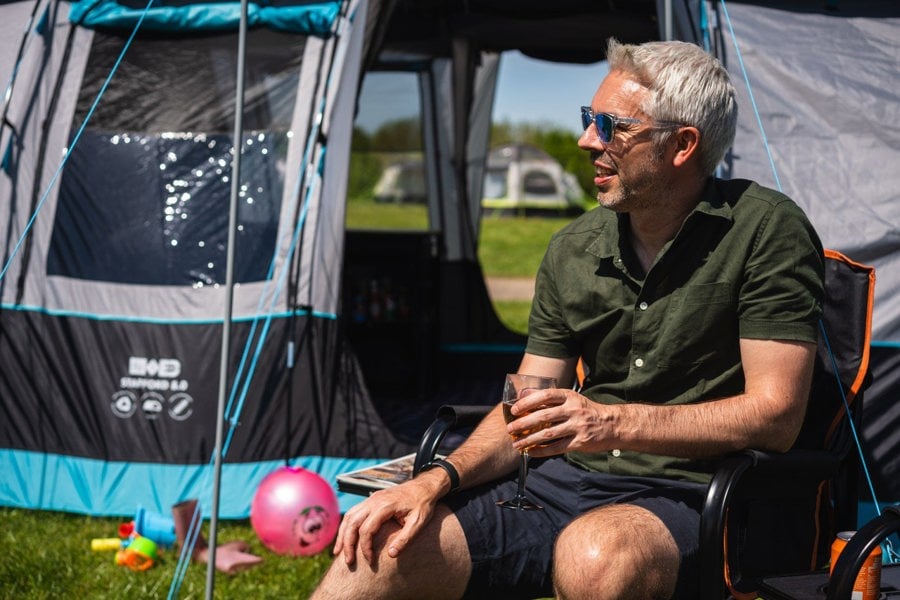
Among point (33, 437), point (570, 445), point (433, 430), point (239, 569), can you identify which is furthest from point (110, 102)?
point (570, 445)

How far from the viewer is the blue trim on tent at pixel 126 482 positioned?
415 cm

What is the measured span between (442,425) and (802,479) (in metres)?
0.82

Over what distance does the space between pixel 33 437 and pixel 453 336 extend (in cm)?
314

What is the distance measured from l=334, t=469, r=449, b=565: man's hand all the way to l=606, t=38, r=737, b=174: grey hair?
2.99ft

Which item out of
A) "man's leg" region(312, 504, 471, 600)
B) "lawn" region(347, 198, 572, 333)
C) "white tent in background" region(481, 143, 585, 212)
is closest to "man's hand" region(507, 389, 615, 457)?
"man's leg" region(312, 504, 471, 600)

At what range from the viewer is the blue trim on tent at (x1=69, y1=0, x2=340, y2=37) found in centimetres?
430

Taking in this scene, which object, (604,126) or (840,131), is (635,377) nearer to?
(604,126)

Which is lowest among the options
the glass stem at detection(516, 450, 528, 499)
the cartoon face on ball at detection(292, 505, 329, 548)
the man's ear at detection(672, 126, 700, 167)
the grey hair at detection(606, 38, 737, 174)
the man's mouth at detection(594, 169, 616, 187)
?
the cartoon face on ball at detection(292, 505, 329, 548)

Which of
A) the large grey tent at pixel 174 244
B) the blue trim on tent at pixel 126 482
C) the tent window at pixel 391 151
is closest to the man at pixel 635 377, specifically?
the large grey tent at pixel 174 244

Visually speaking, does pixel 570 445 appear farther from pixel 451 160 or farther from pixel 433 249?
pixel 451 160

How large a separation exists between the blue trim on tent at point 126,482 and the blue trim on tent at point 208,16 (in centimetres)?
169

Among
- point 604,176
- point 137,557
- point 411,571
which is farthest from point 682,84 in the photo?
point 137,557

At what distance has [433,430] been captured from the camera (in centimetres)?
255

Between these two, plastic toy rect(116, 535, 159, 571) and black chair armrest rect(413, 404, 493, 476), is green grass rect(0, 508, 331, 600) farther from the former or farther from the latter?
black chair armrest rect(413, 404, 493, 476)
